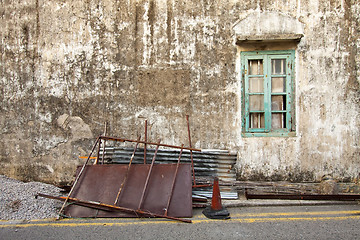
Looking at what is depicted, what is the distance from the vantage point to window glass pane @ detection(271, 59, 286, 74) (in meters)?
5.91

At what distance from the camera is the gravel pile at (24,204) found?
14.0 feet

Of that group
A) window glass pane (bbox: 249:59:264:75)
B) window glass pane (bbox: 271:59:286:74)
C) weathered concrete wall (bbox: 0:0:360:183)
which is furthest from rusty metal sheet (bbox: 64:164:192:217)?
window glass pane (bbox: 271:59:286:74)

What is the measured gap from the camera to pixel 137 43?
601 centimetres

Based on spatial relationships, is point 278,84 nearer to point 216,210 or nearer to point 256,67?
point 256,67

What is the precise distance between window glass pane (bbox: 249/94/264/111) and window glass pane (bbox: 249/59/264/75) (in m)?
0.52

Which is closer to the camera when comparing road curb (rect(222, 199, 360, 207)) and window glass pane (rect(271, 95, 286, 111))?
road curb (rect(222, 199, 360, 207))

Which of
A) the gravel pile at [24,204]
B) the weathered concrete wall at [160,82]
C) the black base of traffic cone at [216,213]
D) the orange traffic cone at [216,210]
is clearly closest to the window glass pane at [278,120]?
the weathered concrete wall at [160,82]

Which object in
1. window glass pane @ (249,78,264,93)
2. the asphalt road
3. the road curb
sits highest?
window glass pane @ (249,78,264,93)

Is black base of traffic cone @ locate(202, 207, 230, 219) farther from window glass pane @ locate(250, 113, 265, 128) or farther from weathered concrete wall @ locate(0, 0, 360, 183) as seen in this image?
window glass pane @ locate(250, 113, 265, 128)

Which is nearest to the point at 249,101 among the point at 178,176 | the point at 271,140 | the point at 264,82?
the point at 264,82

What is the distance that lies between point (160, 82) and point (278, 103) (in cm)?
266

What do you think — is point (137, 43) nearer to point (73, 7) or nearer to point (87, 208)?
point (73, 7)

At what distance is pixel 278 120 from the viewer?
594cm

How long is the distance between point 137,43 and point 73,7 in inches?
67.2
